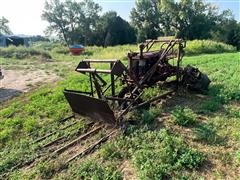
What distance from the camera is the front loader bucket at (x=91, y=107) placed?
480cm

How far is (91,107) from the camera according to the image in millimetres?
5137

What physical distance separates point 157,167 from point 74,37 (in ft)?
157

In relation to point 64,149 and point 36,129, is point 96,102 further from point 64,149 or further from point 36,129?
point 36,129

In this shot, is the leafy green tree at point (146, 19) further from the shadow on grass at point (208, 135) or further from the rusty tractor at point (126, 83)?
the shadow on grass at point (208, 135)

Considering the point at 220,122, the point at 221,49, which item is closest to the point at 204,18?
the point at 221,49

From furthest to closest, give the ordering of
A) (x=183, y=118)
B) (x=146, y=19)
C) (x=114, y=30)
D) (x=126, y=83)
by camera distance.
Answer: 1. (x=146, y=19)
2. (x=114, y=30)
3. (x=126, y=83)
4. (x=183, y=118)

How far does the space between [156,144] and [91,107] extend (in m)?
1.58

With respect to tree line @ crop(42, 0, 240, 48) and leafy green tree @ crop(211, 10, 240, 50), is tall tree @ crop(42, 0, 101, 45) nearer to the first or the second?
tree line @ crop(42, 0, 240, 48)

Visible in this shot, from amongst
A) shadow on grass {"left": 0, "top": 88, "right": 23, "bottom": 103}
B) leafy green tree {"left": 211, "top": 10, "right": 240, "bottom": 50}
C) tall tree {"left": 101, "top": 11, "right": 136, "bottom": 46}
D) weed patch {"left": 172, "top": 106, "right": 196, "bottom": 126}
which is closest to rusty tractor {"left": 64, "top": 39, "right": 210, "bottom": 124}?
weed patch {"left": 172, "top": 106, "right": 196, "bottom": 126}

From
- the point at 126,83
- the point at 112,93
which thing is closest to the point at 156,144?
the point at 112,93

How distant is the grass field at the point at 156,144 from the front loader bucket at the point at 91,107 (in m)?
0.29


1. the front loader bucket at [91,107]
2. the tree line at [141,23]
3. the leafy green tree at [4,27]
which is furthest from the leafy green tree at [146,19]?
the front loader bucket at [91,107]

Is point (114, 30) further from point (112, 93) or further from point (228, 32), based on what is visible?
point (112, 93)

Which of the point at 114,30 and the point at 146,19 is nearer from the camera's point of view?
the point at 114,30
